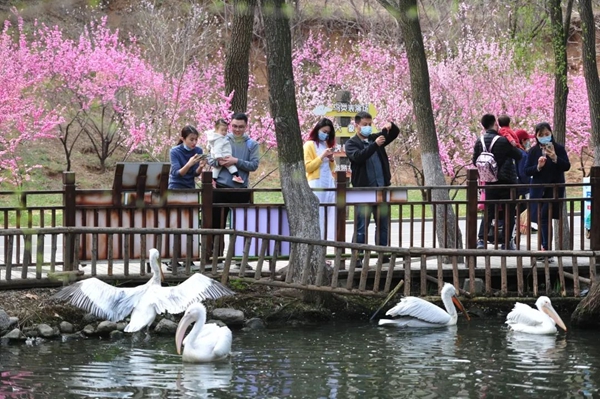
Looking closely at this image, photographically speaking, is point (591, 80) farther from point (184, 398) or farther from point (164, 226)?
point (184, 398)

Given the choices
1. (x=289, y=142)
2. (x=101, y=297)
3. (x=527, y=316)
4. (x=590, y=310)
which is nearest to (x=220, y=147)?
(x=289, y=142)

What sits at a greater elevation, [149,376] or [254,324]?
[254,324]

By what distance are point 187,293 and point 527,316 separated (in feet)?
12.8

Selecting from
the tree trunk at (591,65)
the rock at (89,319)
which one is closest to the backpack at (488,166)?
the tree trunk at (591,65)

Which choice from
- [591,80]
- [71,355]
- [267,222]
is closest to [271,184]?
[591,80]

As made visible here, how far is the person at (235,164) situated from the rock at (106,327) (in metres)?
1.89

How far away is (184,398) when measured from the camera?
360 inches

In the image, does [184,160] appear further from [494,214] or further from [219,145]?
[494,214]

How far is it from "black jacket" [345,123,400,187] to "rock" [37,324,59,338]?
15.3ft

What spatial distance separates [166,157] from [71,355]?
23370 mm

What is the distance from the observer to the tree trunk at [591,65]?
1659 cm

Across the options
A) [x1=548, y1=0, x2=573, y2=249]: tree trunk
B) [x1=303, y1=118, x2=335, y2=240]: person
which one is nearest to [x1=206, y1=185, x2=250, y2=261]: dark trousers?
[x1=303, y1=118, x2=335, y2=240]: person

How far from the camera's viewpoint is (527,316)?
1253 cm

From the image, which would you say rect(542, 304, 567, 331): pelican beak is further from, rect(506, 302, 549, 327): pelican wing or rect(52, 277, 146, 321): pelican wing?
rect(52, 277, 146, 321): pelican wing
